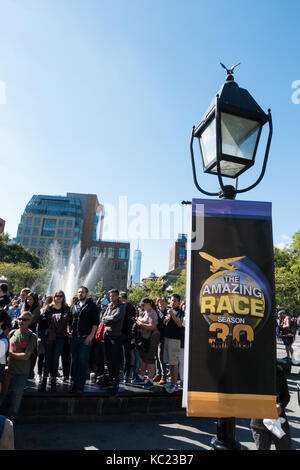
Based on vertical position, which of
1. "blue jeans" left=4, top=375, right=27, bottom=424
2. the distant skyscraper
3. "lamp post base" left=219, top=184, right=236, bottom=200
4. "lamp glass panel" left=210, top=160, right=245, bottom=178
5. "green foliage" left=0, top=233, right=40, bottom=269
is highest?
the distant skyscraper

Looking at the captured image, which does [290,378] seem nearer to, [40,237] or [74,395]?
[74,395]

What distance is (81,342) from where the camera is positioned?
5.96 metres

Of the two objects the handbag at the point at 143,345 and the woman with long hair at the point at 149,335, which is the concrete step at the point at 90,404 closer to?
the woman with long hair at the point at 149,335

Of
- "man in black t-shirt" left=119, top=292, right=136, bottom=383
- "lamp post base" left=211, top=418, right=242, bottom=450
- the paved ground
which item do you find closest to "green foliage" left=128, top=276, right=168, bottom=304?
"man in black t-shirt" left=119, top=292, right=136, bottom=383

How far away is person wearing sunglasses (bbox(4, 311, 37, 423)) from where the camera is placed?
4730mm

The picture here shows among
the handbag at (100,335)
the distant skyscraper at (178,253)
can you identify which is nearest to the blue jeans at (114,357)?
the handbag at (100,335)

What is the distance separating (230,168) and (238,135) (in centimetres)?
31

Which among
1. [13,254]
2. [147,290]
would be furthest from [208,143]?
[13,254]

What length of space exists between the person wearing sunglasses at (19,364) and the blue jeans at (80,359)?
114cm

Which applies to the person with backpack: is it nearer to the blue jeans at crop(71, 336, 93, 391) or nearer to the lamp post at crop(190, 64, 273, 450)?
the blue jeans at crop(71, 336, 93, 391)

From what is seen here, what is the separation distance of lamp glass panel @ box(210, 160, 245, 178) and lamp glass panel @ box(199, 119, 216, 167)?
0.11 meters

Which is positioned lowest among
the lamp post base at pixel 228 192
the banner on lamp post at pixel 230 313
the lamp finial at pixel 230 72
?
the banner on lamp post at pixel 230 313

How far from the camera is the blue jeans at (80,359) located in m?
5.73
